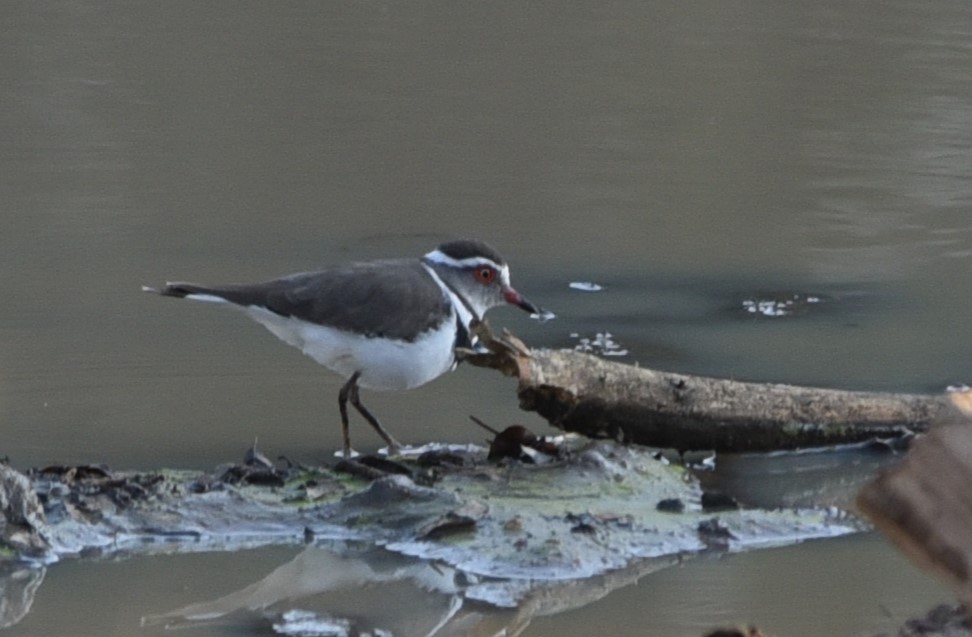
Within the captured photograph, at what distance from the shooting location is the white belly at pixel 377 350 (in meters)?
7.12

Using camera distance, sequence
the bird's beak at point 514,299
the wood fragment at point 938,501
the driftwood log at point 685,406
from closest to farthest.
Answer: the wood fragment at point 938,501 → the driftwood log at point 685,406 → the bird's beak at point 514,299

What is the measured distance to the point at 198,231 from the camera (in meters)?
10.6

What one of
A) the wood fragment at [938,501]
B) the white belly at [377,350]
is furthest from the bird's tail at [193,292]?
the wood fragment at [938,501]

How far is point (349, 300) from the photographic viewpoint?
23.4 feet

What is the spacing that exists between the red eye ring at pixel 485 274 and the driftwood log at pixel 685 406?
2.15 feet

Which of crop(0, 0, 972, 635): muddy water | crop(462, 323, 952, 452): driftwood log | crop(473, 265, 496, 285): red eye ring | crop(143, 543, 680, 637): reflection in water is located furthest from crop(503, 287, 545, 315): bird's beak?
crop(143, 543, 680, 637): reflection in water

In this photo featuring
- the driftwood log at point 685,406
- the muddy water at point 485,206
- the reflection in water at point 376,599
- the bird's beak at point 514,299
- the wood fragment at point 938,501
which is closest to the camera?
the wood fragment at point 938,501

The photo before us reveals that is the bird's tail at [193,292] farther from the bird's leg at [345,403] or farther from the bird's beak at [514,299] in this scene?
the bird's beak at [514,299]

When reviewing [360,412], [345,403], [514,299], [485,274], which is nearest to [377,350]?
[345,403]

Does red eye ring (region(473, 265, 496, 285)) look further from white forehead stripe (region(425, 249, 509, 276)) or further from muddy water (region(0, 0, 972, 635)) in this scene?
muddy water (region(0, 0, 972, 635))

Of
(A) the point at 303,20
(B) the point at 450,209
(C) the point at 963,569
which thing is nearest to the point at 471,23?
(A) the point at 303,20

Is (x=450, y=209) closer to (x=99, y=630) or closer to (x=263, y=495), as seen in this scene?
(x=263, y=495)

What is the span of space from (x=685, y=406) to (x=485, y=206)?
4528 mm

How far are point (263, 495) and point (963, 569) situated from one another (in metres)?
3.40
